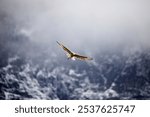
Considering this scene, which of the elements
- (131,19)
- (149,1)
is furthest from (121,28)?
(149,1)

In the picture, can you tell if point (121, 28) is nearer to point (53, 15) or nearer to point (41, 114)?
point (53, 15)

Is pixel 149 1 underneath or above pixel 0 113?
above

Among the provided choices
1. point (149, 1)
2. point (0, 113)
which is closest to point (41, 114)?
point (0, 113)

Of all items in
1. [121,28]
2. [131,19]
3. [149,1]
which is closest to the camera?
[149,1]

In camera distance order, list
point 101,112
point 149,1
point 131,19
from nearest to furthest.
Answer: point 101,112 < point 149,1 < point 131,19

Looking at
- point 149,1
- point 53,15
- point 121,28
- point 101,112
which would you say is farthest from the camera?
point 121,28

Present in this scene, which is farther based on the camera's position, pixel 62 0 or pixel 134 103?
pixel 62 0

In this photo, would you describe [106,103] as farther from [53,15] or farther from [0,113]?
[53,15]

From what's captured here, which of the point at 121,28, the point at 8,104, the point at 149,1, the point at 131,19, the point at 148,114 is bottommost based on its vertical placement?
the point at 148,114

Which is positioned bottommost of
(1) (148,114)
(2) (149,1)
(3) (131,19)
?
(1) (148,114)
